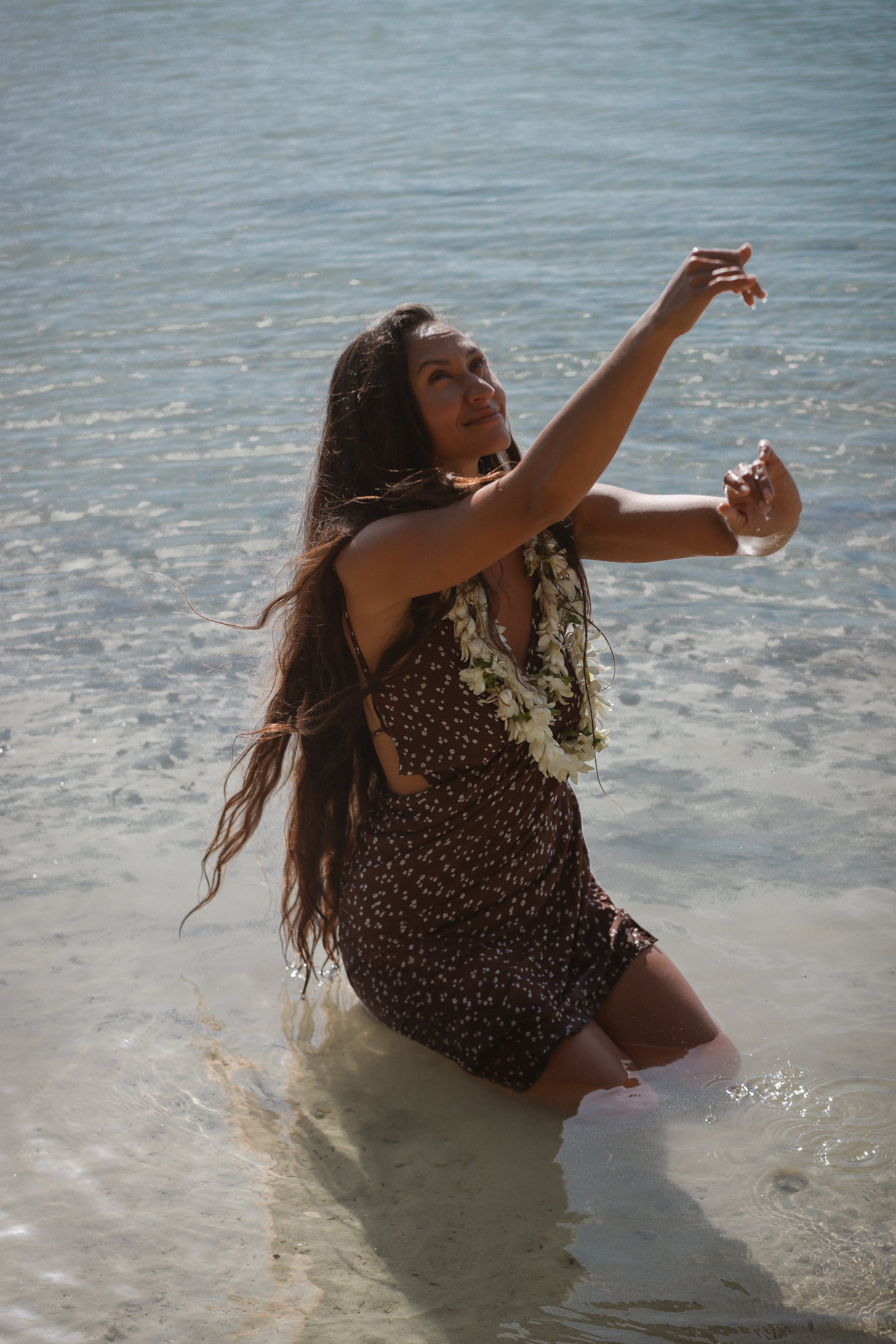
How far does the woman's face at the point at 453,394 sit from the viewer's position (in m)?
2.78

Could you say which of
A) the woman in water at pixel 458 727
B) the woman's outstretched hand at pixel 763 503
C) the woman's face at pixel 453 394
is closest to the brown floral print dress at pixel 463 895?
the woman in water at pixel 458 727

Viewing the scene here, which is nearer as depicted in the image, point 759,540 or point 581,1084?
point 581,1084

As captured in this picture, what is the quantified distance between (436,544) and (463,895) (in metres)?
0.83

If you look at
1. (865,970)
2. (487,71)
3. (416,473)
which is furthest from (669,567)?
(487,71)

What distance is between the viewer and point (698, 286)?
2248 mm

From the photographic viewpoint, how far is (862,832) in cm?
377

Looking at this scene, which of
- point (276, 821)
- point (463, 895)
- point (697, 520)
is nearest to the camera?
point (463, 895)

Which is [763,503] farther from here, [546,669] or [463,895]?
[463,895]

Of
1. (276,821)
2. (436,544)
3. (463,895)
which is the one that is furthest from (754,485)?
(276,821)

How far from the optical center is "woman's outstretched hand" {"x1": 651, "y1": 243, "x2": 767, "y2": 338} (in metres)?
2.24

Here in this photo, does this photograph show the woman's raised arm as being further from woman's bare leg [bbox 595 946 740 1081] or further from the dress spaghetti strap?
woman's bare leg [bbox 595 946 740 1081]

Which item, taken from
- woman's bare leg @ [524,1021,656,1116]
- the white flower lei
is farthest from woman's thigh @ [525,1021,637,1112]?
the white flower lei

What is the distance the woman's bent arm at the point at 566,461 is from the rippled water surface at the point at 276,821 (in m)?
1.25

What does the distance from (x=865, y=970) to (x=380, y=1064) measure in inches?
48.5
